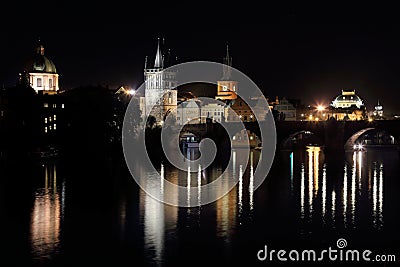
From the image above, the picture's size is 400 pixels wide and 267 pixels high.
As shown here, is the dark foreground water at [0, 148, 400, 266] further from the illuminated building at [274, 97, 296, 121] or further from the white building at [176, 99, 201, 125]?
the illuminated building at [274, 97, 296, 121]

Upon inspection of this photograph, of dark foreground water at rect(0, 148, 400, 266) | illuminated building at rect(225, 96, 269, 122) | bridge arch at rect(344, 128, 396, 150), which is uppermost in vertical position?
illuminated building at rect(225, 96, 269, 122)

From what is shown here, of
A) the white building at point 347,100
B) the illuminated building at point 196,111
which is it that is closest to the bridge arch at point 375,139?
the illuminated building at point 196,111

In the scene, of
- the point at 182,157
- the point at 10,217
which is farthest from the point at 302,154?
the point at 10,217

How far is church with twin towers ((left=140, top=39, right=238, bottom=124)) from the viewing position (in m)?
120

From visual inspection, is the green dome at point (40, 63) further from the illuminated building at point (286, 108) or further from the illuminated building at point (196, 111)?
the illuminated building at point (286, 108)

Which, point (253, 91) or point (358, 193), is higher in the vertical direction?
point (253, 91)

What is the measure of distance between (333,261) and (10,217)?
13.6 m

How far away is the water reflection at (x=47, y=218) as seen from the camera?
85.3 feet

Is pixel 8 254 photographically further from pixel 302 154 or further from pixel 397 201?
pixel 302 154

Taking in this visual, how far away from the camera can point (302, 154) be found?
244 ft

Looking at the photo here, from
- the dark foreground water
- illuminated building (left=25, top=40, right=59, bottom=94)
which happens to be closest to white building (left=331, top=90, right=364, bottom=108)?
illuminated building (left=25, top=40, right=59, bottom=94)

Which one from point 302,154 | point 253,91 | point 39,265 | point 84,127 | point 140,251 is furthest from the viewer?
point 253,91

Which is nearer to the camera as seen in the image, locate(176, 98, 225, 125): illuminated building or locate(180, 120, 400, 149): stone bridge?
locate(180, 120, 400, 149): stone bridge

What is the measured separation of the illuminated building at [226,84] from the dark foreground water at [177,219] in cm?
7881
